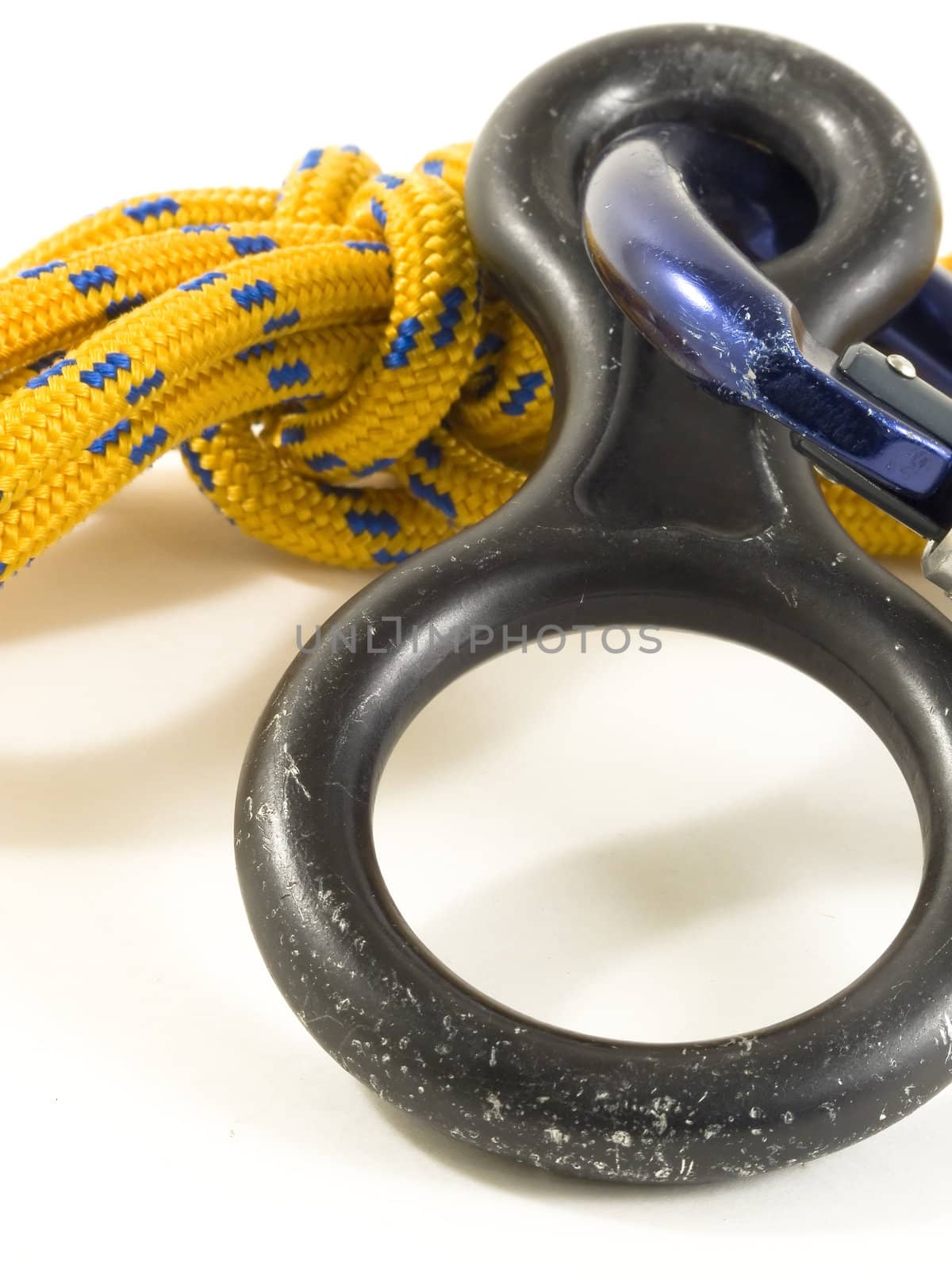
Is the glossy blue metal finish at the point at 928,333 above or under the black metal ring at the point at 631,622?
above

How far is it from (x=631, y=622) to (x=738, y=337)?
0.51ft

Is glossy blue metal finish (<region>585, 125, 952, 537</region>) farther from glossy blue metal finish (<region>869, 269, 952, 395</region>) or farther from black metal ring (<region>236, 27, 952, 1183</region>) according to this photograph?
glossy blue metal finish (<region>869, 269, 952, 395</region>)

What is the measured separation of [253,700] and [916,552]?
423 millimetres

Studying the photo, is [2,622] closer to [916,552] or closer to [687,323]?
[687,323]

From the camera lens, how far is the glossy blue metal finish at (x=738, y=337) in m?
0.70

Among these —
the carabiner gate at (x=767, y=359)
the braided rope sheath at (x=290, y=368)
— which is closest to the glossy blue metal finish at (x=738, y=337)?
the carabiner gate at (x=767, y=359)

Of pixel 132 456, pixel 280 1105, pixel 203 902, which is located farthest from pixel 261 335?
pixel 280 1105

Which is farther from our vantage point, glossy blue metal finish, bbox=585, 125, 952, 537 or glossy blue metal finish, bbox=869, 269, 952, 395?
glossy blue metal finish, bbox=869, 269, 952, 395

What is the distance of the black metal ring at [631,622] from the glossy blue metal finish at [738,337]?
7 centimetres

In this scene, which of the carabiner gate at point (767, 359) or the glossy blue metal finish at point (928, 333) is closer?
the carabiner gate at point (767, 359)

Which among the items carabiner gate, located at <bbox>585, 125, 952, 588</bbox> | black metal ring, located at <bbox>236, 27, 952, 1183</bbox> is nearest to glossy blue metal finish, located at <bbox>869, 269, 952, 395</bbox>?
black metal ring, located at <bbox>236, 27, 952, 1183</bbox>

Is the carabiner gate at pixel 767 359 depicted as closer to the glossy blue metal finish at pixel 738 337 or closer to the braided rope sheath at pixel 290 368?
the glossy blue metal finish at pixel 738 337

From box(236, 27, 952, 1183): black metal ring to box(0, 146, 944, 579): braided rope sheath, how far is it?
7 cm

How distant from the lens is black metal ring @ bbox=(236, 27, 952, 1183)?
0.62 meters
